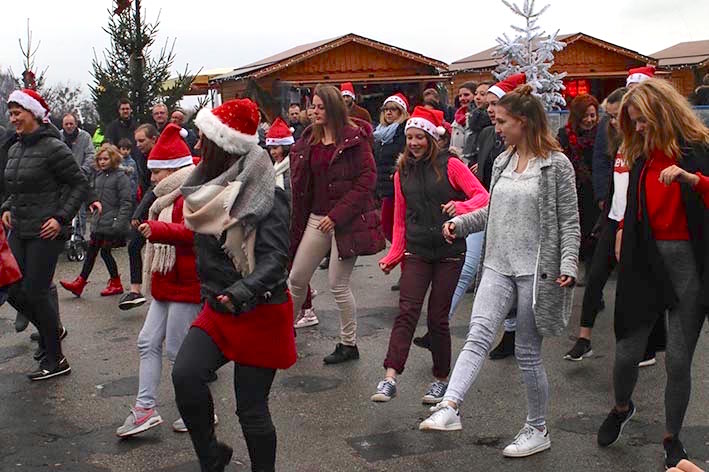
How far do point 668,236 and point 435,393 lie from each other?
1955 millimetres

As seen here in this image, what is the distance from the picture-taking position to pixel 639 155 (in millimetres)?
4988

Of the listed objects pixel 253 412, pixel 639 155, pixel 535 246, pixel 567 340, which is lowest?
pixel 567 340

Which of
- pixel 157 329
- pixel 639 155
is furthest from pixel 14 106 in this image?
pixel 639 155

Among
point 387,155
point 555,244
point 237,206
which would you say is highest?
point 237,206

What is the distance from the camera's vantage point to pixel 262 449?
14.5ft

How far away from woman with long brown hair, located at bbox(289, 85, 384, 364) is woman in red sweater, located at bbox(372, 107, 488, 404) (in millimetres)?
965

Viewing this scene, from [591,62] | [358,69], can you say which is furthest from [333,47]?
[591,62]

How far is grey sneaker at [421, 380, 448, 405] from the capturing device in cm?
614

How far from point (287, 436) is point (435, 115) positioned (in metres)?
2.21

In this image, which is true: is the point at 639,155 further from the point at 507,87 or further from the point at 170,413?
the point at 170,413

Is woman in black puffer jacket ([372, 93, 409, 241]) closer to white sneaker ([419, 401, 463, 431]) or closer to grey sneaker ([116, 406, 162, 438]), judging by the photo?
grey sneaker ([116, 406, 162, 438])

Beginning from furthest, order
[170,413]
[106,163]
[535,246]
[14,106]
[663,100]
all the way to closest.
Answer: [106,163], [14,106], [170,413], [535,246], [663,100]

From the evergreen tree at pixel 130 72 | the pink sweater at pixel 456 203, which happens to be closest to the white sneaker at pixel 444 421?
the pink sweater at pixel 456 203

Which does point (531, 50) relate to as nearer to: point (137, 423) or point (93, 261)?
point (93, 261)
